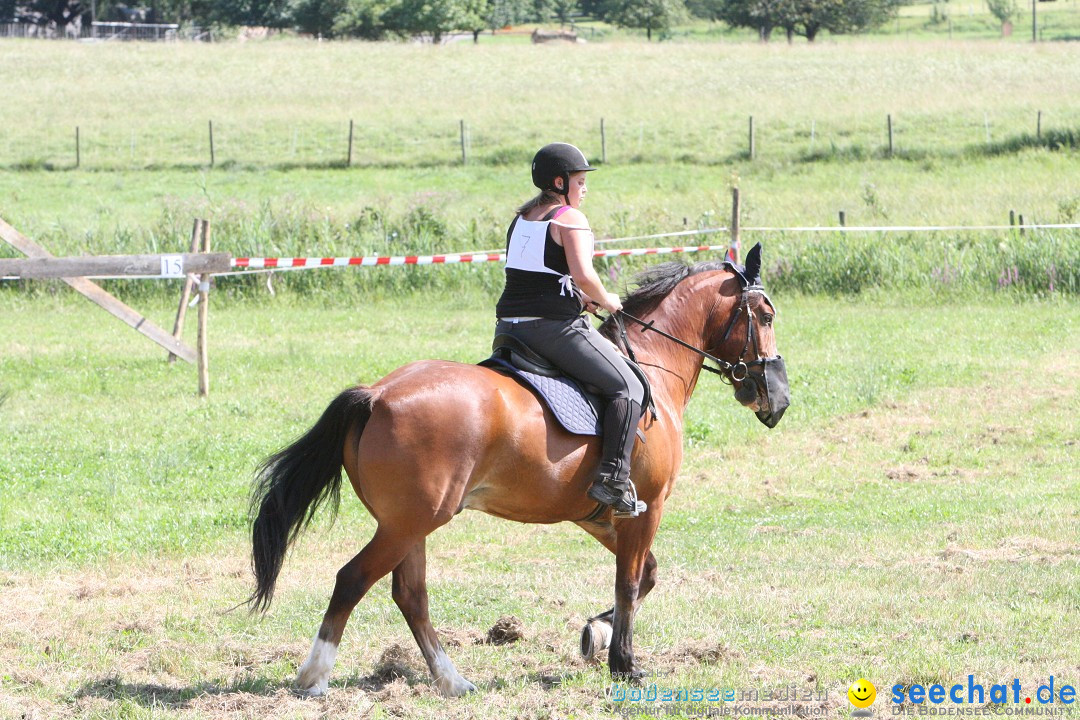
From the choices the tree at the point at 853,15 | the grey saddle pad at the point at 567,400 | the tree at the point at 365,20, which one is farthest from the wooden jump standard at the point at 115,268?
the tree at the point at 853,15

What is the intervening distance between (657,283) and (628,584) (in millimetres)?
1704

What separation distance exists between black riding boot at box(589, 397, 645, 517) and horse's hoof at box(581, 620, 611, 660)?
0.74 meters

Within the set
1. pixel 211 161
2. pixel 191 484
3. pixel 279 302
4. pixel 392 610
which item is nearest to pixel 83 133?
pixel 211 161

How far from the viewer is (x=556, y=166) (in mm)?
5711

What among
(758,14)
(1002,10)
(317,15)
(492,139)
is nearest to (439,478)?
(492,139)

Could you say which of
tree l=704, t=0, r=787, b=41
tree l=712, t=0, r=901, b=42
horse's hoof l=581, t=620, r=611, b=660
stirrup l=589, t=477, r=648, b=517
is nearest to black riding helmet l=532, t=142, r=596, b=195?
stirrup l=589, t=477, r=648, b=517

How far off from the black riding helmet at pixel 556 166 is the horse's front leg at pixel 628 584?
5.46ft

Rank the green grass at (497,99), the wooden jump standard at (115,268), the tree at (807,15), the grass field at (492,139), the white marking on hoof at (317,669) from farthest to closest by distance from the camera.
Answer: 1. the tree at (807,15)
2. the green grass at (497,99)
3. the grass field at (492,139)
4. the wooden jump standard at (115,268)
5. the white marking on hoof at (317,669)

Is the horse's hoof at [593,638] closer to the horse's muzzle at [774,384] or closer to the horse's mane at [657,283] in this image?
the horse's muzzle at [774,384]

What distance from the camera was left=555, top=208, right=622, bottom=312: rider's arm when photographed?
557 centimetres

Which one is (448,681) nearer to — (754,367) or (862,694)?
(862,694)

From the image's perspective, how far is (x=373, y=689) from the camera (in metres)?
5.76

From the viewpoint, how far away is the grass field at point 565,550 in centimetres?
588

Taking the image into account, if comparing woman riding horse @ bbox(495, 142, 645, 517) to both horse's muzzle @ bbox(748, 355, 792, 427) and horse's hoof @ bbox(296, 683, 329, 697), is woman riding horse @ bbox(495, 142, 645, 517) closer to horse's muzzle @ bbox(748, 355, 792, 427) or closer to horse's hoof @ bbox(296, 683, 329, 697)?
horse's muzzle @ bbox(748, 355, 792, 427)
